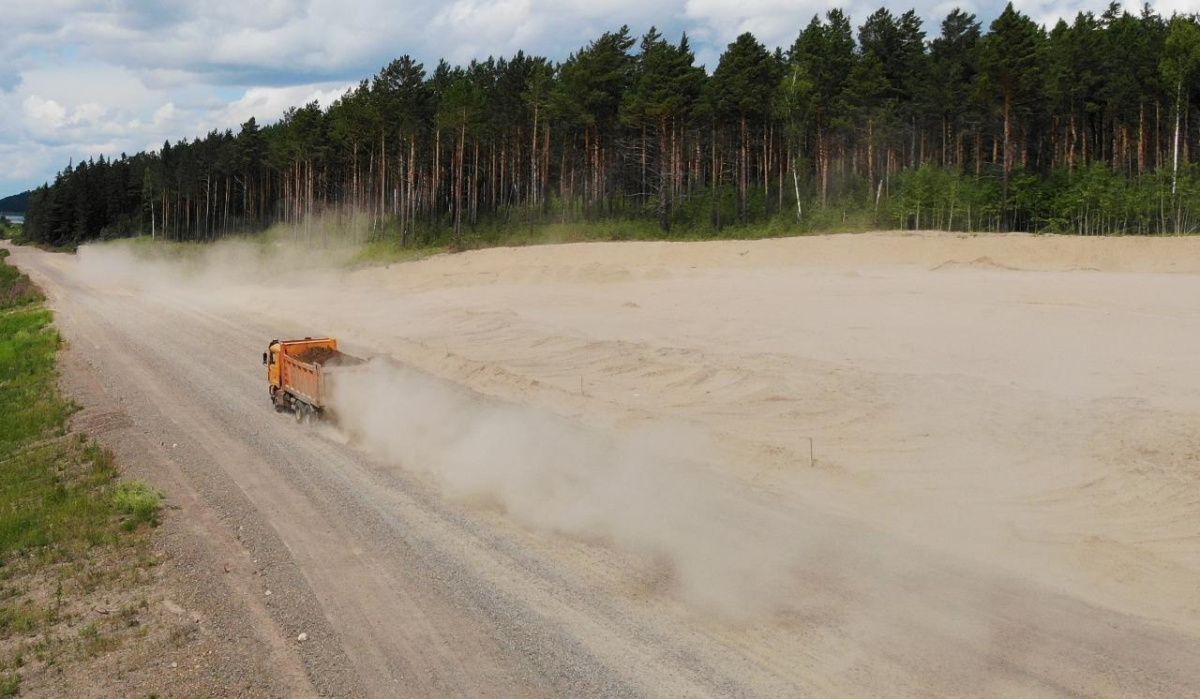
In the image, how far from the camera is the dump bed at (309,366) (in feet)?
63.3

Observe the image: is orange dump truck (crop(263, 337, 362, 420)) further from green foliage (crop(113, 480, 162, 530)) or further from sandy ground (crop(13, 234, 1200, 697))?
green foliage (crop(113, 480, 162, 530))

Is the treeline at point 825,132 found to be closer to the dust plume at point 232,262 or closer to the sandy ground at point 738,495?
the dust plume at point 232,262

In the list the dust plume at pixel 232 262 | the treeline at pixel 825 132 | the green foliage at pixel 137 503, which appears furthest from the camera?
the dust plume at pixel 232 262

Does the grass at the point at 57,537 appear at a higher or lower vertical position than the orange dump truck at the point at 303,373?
lower

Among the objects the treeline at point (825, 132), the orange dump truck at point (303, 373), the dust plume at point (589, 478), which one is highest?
the treeline at point (825, 132)

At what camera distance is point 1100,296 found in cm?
2800

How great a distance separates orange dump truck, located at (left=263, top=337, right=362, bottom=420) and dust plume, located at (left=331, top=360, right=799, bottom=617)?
0.43 m

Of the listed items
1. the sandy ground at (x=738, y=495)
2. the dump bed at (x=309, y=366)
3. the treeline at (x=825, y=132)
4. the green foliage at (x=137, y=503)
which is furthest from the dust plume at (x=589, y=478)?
the treeline at (x=825, y=132)

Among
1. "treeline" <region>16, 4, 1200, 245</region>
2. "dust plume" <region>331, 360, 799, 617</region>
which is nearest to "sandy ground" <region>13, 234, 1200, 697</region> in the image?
"dust plume" <region>331, 360, 799, 617</region>

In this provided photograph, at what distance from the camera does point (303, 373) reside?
785 inches

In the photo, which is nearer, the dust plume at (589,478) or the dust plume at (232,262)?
the dust plume at (589,478)

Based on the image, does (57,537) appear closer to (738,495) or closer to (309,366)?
(309,366)

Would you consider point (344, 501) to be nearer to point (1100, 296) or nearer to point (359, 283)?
point (1100, 296)

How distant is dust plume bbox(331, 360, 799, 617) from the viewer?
11062 mm
